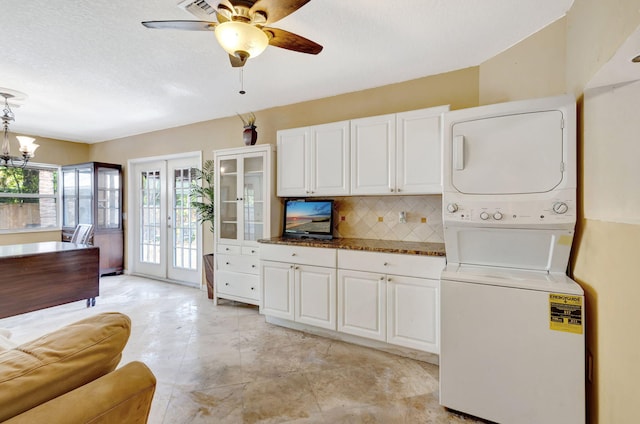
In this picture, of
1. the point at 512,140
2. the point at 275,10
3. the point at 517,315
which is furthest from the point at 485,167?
the point at 275,10

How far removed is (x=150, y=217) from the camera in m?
5.27

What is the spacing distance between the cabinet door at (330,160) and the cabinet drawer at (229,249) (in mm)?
1190

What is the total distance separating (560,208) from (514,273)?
458 mm

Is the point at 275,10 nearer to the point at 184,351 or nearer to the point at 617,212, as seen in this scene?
the point at 617,212

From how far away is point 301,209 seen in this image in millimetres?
3387

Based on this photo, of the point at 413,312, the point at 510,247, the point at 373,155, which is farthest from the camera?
the point at 373,155

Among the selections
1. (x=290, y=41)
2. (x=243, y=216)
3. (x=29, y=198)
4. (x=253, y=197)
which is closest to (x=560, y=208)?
(x=290, y=41)

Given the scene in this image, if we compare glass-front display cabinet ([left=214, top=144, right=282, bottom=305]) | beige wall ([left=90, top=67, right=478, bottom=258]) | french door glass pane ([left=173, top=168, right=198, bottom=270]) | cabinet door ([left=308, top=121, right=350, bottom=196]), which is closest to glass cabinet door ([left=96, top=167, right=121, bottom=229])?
beige wall ([left=90, top=67, right=478, bottom=258])

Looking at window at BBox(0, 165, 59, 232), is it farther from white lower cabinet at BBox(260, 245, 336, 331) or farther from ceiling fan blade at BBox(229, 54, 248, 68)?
ceiling fan blade at BBox(229, 54, 248, 68)

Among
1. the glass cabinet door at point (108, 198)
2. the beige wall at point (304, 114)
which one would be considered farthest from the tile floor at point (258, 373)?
the glass cabinet door at point (108, 198)

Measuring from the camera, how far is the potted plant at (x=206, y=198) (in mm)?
4074

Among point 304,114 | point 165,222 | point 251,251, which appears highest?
point 304,114

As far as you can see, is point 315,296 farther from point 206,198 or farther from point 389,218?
point 206,198

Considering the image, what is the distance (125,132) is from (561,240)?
606 cm
